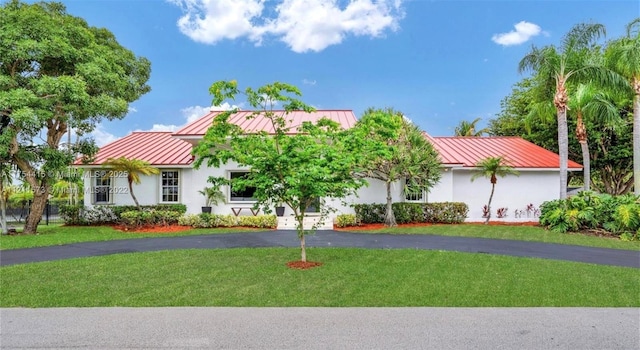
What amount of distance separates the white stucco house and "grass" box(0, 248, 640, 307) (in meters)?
8.35

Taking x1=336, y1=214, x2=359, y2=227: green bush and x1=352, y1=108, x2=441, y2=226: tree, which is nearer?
x1=352, y1=108, x2=441, y2=226: tree

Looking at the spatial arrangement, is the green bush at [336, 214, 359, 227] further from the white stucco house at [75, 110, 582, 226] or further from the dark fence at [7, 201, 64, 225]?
the dark fence at [7, 201, 64, 225]

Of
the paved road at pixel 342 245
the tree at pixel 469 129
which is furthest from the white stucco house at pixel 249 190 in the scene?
the tree at pixel 469 129

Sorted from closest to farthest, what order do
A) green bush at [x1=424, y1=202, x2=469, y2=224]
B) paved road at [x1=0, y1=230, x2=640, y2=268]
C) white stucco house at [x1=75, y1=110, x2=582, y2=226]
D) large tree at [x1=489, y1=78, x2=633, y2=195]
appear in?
paved road at [x1=0, y1=230, x2=640, y2=268]
green bush at [x1=424, y1=202, x2=469, y2=224]
white stucco house at [x1=75, y1=110, x2=582, y2=226]
large tree at [x1=489, y1=78, x2=633, y2=195]

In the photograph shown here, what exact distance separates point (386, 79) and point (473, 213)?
8.58 metres

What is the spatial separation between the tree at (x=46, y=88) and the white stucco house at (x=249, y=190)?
2659mm

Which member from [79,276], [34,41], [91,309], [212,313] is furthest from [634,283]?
[34,41]

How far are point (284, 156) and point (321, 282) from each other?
2694mm

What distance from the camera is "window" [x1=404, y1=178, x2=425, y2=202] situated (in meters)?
16.6

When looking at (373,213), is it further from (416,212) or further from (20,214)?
(20,214)

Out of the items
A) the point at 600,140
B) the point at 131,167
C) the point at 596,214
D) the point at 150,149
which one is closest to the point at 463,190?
the point at 596,214

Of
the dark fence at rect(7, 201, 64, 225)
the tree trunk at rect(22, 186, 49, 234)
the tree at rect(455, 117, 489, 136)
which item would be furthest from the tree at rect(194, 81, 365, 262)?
the tree at rect(455, 117, 489, 136)

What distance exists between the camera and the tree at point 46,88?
1375cm

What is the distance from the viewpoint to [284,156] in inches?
310
